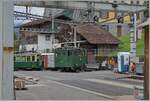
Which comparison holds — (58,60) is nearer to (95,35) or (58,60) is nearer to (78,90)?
(95,35)

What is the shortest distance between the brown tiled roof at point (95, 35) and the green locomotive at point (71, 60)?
12500mm

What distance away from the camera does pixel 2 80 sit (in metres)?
2.20

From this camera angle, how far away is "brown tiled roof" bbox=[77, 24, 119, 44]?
179 ft

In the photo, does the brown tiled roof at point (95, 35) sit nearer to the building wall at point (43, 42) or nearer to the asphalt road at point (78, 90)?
the building wall at point (43, 42)

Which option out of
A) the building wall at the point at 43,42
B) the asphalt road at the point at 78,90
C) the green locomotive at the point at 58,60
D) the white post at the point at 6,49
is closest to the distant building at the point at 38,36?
the building wall at the point at 43,42

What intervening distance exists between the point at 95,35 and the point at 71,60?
15.5 meters

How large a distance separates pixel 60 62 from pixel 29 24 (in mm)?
29737

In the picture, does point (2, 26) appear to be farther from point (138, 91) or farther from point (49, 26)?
point (49, 26)

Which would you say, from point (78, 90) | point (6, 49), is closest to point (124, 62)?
point (78, 90)

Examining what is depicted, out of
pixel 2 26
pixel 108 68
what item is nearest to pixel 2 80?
pixel 2 26

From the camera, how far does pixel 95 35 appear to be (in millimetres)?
55406

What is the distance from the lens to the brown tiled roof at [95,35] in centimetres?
5462

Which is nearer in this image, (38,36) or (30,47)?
(38,36)

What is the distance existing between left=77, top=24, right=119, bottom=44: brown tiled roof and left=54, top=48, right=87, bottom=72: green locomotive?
1250 cm
